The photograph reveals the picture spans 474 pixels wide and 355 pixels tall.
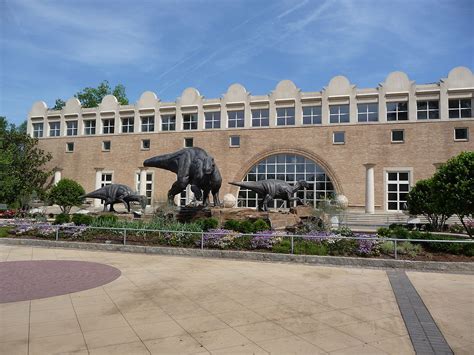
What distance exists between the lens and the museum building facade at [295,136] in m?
30.9

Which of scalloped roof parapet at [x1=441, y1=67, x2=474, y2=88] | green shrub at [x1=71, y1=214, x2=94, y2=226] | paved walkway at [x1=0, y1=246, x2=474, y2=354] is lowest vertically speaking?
paved walkway at [x1=0, y1=246, x2=474, y2=354]

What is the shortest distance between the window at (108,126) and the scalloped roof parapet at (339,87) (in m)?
23.1

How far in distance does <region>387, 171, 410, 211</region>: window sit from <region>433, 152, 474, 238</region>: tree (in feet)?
61.6

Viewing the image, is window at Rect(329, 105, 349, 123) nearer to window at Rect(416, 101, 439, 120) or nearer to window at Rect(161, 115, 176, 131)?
window at Rect(416, 101, 439, 120)

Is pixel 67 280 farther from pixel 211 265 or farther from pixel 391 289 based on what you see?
pixel 391 289

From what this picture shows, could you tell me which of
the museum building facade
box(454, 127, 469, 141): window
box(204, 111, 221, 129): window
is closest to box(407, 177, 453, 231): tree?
the museum building facade

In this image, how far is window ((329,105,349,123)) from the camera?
3334cm

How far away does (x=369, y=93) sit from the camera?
3247cm

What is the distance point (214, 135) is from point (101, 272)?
1112 inches

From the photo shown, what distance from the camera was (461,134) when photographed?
30.5 m

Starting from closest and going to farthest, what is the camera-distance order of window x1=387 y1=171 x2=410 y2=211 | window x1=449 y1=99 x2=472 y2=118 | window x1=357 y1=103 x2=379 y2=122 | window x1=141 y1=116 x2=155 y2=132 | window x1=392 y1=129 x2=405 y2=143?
Result: window x1=449 y1=99 x2=472 y2=118 < window x1=387 y1=171 x2=410 y2=211 < window x1=392 y1=129 x2=405 y2=143 < window x1=357 y1=103 x2=379 y2=122 < window x1=141 y1=116 x2=155 y2=132

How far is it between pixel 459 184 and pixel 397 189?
64.4 ft

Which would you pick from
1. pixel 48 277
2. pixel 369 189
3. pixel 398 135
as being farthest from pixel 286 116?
pixel 48 277

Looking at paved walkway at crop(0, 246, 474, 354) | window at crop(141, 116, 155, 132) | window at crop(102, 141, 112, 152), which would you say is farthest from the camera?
window at crop(102, 141, 112, 152)
